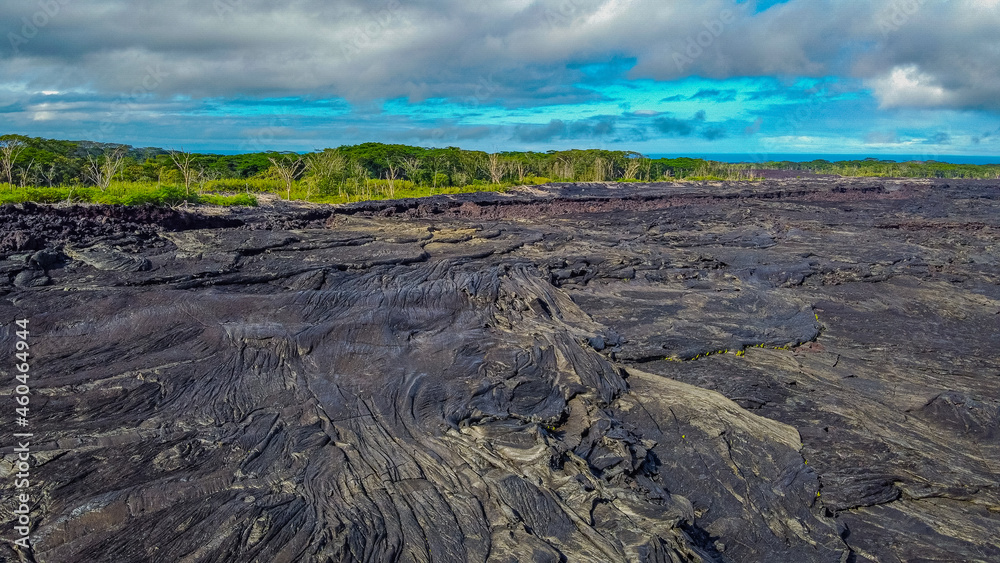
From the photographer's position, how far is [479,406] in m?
9.49

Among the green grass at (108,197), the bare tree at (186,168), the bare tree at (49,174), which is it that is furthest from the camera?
the bare tree at (49,174)

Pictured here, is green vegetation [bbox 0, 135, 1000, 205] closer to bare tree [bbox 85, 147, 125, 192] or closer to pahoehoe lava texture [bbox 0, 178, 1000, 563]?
bare tree [bbox 85, 147, 125, 192]

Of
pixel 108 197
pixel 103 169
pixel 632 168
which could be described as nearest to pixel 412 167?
→ pixel 103 169

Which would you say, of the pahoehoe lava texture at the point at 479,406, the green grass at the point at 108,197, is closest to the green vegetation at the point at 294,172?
the green grass at the point at 108,197

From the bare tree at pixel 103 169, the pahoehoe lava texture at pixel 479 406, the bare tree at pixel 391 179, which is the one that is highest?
the bare tree at pixel 103 169

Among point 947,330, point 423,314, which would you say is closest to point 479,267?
point 423,314

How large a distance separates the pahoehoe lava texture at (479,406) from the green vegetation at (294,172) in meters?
13.5

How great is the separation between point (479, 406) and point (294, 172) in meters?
48.4

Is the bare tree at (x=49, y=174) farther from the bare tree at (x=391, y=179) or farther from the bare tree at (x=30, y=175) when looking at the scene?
the bare tree at (x=391, y=179)

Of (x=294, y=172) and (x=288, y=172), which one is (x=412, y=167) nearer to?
(x=294, y=172)

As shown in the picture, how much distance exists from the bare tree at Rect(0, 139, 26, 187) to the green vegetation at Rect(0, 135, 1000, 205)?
10cm

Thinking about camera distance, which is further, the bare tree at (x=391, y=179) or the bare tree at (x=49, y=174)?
the bare tree at (x=391, y=179)

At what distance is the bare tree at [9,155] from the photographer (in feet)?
117

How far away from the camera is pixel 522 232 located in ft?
84.4
